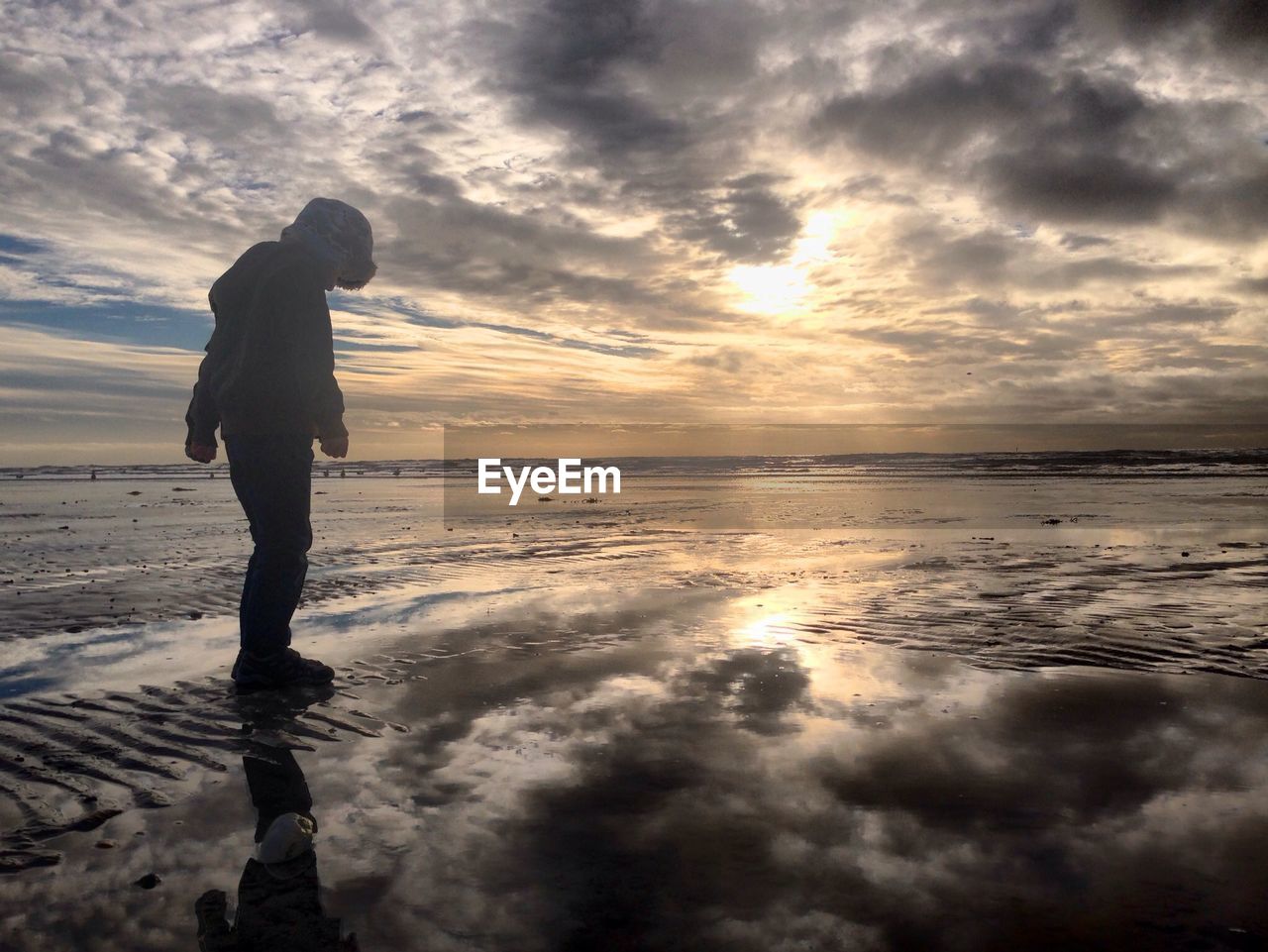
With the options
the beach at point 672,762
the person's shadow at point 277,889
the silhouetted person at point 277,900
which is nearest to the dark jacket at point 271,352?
the beach at point 672,762

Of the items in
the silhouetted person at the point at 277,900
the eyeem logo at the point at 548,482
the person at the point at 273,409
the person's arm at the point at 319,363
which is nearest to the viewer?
the silhouetted person at the point at 277,900

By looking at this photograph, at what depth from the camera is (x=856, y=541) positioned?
37.0ft

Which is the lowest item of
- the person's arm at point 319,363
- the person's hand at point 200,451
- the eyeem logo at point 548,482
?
the eyeem logo at point 548,482

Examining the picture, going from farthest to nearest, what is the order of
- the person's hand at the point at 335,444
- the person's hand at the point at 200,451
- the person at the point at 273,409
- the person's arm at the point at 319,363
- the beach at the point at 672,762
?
the person's hand at the point at 200,451 < the person's hand at the point at 335,444 < the person's arm at the point at 319,363 < the person at the point at 273,409 < the beach at the point at 672,762

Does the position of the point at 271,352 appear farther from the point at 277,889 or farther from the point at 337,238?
the point at 277,889

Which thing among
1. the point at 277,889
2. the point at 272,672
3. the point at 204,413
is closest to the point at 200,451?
the point at 204,413

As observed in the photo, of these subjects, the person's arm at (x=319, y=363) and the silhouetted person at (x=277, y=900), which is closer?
the silhouetted person at (x=277, y=900)

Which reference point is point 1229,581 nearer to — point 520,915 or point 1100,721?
point 1100,721

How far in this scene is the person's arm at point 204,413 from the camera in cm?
476

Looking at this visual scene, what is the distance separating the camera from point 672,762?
325 cm

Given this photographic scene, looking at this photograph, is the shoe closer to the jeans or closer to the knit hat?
the jeans

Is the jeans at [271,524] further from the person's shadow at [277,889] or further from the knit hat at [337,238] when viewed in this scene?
the person's shadow at [277,889]

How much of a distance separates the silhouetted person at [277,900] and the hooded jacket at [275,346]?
2.35 meters

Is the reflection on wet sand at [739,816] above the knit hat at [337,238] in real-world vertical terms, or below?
below
